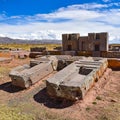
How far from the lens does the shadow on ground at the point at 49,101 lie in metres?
7.59

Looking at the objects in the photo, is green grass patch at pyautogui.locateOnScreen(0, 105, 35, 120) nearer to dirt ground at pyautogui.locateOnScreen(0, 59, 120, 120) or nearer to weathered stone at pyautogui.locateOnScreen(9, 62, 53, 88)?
dirt ground at pyautogui.locateOnScreen(0, 59, 120, 120)

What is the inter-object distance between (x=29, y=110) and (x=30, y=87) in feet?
7.99

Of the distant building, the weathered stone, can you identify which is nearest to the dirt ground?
the weathered stone

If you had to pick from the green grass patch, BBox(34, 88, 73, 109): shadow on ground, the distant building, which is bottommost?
→ the green grass patch

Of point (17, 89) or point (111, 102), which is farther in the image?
point (17, 89)

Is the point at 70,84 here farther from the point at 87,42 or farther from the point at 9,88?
the point at 87,42

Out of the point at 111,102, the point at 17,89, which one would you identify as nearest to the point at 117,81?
the point at 111,102

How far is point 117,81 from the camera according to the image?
10.4 meters

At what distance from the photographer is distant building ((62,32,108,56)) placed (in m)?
15.1

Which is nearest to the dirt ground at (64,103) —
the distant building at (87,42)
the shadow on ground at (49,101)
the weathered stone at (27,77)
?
the shadow on ground at (49,101)

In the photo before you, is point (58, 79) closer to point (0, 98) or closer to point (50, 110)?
point (50, 110)

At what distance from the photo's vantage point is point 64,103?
25.1 feet

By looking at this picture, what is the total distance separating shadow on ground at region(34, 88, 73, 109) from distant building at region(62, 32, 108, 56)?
25.7ft

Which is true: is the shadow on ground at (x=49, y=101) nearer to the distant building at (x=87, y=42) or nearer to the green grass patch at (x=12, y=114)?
the green grass patch at (x=12, y=114)
